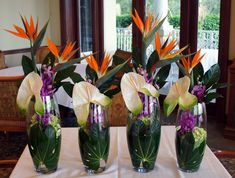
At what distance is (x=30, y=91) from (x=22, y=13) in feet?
15.4

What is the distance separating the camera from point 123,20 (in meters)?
5.38

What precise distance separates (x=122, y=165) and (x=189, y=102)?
37 centimetres

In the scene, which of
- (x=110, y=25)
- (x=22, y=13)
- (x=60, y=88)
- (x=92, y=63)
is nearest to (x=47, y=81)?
(x=92, y=63)

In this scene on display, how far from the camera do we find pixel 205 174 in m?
1.25

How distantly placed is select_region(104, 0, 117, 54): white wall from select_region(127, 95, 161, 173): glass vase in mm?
4372

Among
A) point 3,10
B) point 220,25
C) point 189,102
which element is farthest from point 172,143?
point 3,10

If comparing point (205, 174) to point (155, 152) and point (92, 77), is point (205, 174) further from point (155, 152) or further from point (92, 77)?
point (92, 77)

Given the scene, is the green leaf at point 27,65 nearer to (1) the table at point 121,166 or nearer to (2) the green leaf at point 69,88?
(2) the green leaf at point 69,88

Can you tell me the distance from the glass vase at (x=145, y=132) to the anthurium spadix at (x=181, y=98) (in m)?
0.05

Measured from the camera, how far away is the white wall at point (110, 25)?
18.0 ft

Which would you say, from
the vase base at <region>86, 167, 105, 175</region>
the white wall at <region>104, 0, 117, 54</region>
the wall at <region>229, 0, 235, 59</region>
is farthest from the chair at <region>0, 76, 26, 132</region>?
the white wall at <region>104, 0, 117, 54</region>

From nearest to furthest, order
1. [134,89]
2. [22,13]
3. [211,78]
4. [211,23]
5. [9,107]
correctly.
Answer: [134,89]
[211,78]
[9,107]
[211,23]
[22,13]

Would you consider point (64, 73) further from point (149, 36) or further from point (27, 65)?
point (149, 36)

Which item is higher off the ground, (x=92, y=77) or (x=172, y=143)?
(x=92, y=77)
